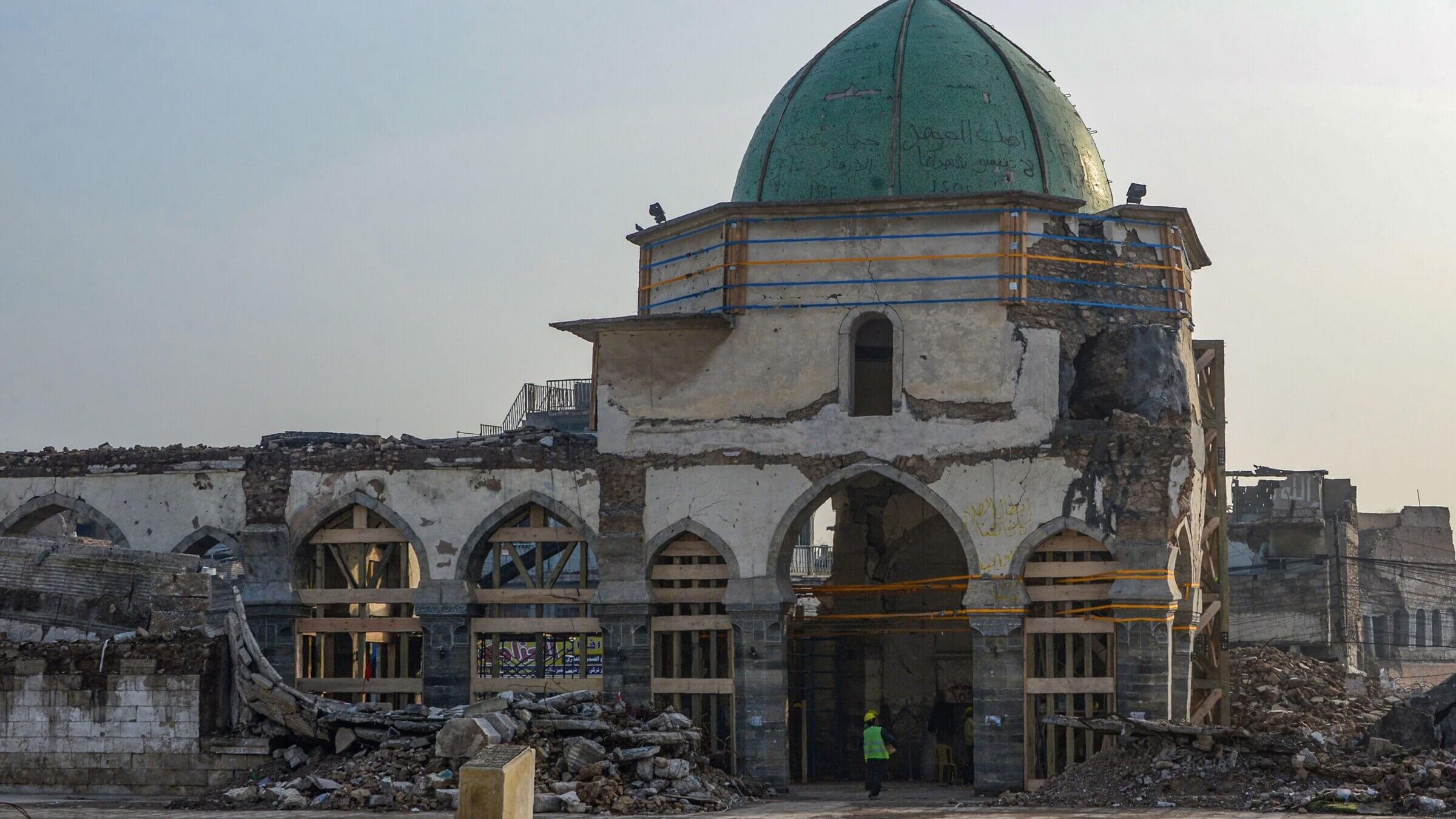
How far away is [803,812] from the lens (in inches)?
856

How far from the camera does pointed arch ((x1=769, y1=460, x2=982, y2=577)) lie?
25.0 m

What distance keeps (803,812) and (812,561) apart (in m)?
29.2

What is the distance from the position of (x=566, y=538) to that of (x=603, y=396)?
203 cm

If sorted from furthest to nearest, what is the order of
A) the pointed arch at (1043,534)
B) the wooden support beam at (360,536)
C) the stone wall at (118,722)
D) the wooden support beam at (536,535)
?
the wooden support beam at (360,536), the wooden support beam at (536,535), the pointed arch at (1043,534), the stone wall at (118,722)

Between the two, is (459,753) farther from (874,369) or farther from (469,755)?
(874,369)

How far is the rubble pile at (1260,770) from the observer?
773 inches

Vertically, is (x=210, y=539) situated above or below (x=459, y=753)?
above

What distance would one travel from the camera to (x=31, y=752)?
24000mm

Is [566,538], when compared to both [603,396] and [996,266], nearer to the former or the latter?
[603,396]

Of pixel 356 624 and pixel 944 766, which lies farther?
pixel 944 766

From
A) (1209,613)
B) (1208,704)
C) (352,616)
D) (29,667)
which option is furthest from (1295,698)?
(29,667)

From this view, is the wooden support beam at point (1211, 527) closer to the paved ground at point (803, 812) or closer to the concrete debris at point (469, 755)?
the paved ground at point (803, 812)

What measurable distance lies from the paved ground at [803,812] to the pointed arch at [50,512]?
234 inches

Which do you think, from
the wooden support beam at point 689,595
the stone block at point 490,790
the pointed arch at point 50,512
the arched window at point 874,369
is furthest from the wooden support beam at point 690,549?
the stone block at point 490,790
